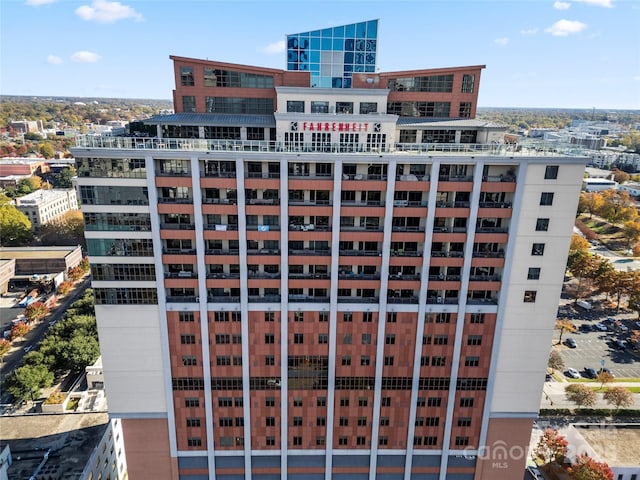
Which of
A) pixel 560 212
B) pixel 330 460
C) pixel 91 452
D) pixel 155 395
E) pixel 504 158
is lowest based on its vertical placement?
pixel 91 452

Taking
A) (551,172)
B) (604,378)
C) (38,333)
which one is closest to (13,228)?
(38,333)

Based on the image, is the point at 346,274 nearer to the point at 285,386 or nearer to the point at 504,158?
the point at 285,386

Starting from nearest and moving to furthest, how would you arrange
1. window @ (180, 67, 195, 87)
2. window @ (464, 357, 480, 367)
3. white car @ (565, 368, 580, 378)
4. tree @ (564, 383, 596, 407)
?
window @ (464, 357, 480, 367) → window @ (180, 67, 195, 87) → tree @ (564, 383, 596, 407) → white car @ (565, 368, 580, 378)

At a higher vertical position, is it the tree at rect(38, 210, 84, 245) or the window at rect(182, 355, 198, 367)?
the window at rect(182, 355, 198, 367)

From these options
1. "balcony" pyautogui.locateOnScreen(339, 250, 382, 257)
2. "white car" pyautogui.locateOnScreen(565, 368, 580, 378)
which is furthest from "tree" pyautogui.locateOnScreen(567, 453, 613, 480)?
A: "balcony" pyautogui.locateOnScreen(339, 250, 382, 257)

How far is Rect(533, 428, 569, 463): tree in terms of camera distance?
5731 cm

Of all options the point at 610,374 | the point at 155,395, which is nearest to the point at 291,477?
the point at 155,395

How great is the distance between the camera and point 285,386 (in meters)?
44.7

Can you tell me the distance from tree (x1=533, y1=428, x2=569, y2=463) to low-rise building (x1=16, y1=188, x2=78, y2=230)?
17607cm

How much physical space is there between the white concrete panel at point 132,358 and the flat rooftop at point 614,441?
59275 millimetres

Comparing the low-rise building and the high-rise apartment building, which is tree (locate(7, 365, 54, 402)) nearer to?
the high-rise apartment building

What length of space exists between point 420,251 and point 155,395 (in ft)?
109

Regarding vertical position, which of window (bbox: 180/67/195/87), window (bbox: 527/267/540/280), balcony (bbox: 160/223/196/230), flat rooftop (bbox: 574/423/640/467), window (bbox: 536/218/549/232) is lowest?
flat rooftop (bbox: 574/423/640/467)

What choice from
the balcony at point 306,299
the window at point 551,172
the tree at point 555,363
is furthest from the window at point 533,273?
the tree at point 555,363
